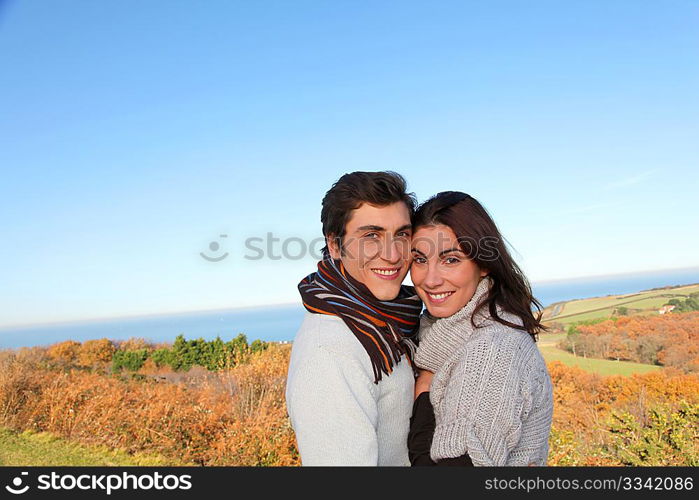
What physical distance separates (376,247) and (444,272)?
16.5 inches

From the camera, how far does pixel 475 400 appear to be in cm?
258

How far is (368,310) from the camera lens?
2.78 meters

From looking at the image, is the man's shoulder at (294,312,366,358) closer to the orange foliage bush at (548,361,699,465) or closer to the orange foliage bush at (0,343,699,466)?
the orange foliage bush at (0,343,699,466)

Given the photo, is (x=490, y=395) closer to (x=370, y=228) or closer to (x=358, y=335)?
(x=358, y=335)

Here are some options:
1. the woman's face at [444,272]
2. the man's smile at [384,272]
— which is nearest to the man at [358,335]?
the man's smile at [384,272]

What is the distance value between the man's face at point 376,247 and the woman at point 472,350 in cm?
19

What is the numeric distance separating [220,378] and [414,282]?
5814 millimetres

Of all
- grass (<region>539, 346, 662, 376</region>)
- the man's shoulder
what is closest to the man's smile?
the man's shoulder

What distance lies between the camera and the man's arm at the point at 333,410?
2344 mm

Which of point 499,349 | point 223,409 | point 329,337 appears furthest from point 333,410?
point 223,409

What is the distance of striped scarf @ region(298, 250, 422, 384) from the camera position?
261cm
